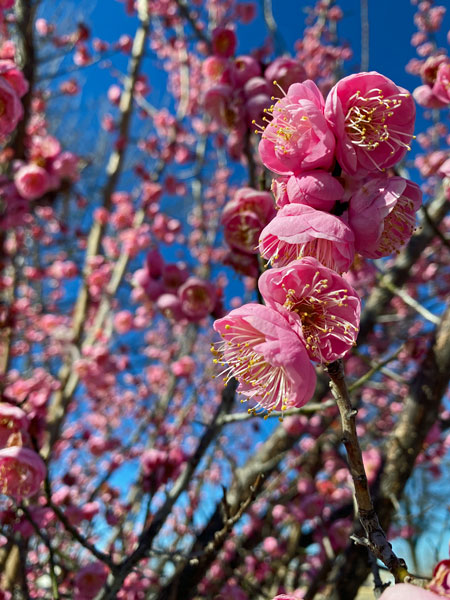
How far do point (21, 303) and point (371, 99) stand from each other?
5.10 m

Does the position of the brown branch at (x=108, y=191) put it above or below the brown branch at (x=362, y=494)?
above

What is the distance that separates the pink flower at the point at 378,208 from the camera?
0.73m

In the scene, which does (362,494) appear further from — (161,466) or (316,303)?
(161,466)

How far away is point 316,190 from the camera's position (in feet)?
2.41

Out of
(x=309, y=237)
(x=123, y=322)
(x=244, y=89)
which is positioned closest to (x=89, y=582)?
(x=309, y=237)

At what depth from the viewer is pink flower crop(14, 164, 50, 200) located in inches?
87.3

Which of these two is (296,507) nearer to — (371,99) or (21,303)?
(371,99)

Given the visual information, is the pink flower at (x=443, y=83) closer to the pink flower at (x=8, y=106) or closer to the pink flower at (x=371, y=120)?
the pink flower at (x=371, y=120)

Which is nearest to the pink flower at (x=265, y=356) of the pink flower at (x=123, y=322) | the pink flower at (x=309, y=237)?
the pink flower at (x=309, y=237)

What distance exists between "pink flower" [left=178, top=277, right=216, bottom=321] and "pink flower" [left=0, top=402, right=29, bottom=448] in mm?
966

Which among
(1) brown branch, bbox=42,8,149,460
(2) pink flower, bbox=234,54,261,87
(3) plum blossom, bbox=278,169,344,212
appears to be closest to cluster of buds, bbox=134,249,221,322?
(2) pink flower, bbox=234,54,261,87

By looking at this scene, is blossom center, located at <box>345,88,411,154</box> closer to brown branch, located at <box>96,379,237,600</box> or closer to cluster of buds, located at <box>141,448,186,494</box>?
brown branch, located at <box>96,379,237,600</box>

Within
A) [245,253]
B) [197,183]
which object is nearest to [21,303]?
[197,183]

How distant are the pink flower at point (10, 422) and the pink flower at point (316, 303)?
0.95 meters
